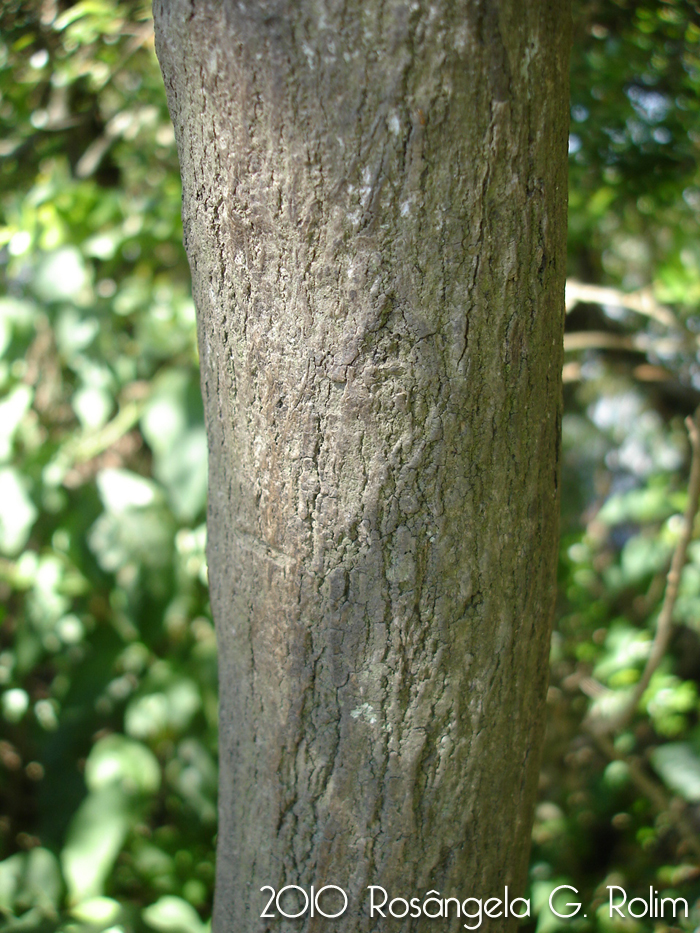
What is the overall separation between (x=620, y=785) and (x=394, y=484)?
1427 millimetres

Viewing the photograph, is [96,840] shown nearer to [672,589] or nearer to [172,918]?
[172,918]

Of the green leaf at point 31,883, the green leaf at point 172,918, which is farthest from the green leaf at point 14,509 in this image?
the green leaf at point 172,918

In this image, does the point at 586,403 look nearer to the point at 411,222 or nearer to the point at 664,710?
the point at 664,710

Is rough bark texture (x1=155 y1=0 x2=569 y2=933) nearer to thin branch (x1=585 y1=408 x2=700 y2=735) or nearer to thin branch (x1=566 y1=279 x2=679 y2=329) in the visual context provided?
thin branch (x1=585 y1=408 x2=700 y2=735)

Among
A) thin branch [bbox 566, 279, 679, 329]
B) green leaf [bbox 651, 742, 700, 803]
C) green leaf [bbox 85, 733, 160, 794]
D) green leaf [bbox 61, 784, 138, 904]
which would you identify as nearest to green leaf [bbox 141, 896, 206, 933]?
green leaf [bbox 61, 784, 138, 904]

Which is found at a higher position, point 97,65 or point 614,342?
point 97,65

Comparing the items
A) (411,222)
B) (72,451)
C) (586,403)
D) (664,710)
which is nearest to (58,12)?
(72,451)

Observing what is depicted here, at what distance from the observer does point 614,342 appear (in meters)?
1.68

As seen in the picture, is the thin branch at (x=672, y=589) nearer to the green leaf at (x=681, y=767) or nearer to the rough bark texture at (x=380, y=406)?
the green leaf at (x=681, y=767)

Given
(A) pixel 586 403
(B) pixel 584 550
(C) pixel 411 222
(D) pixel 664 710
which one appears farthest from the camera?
(A) pixel 586 403

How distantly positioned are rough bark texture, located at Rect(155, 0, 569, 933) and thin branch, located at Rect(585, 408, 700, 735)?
27.0 inches

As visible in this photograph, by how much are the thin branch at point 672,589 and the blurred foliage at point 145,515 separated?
0.25 feet

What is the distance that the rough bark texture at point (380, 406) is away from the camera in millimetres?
437

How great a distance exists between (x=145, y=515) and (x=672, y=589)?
0.99 meters
